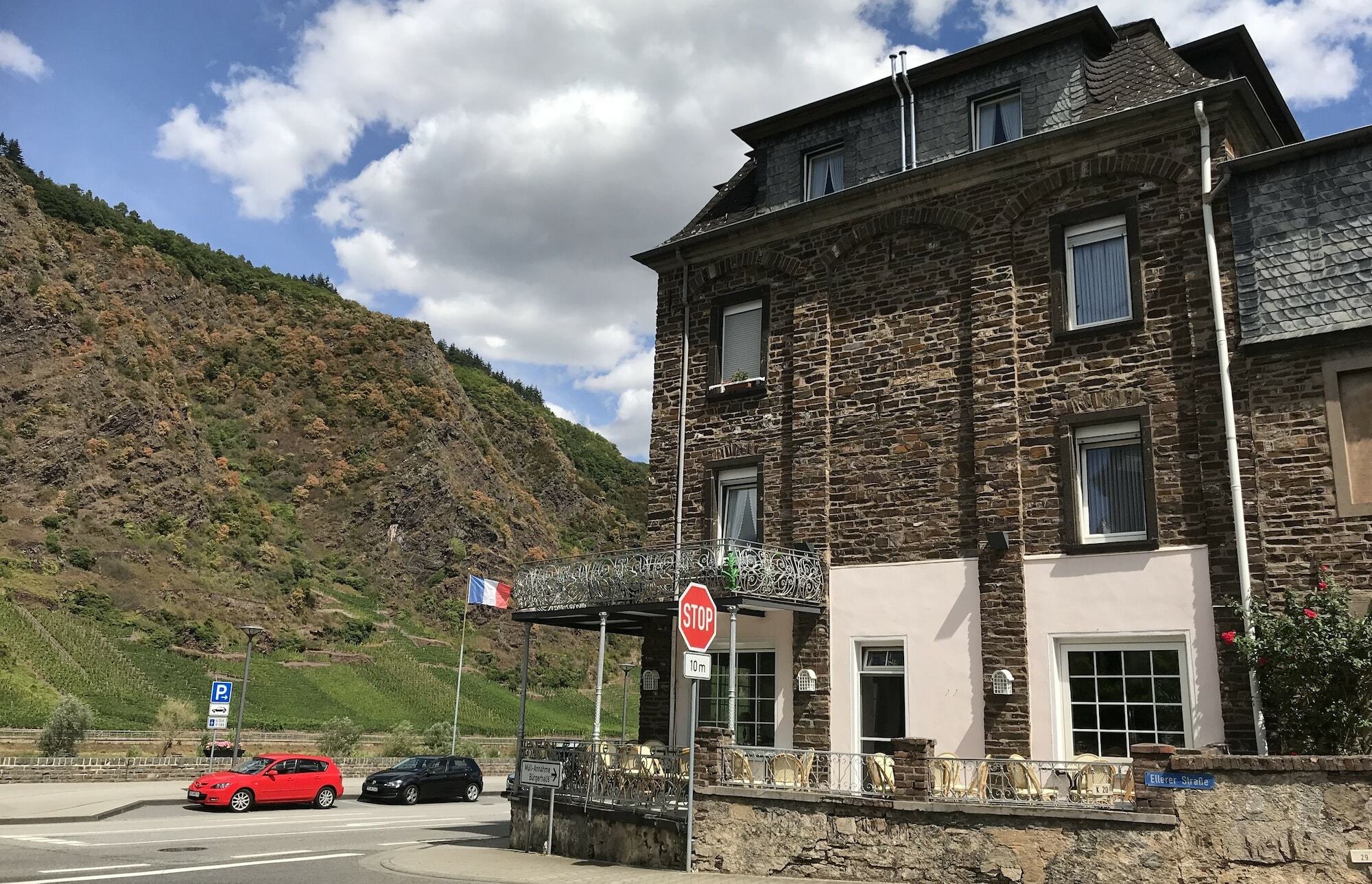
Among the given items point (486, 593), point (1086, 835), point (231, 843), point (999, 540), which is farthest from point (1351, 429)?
point (486, 593)

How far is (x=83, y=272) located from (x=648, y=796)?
3488 inches

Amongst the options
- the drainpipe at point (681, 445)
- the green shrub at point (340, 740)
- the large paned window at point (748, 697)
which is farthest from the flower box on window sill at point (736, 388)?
the green shrub at point (340, 740)

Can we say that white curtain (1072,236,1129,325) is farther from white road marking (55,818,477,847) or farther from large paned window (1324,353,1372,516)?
white road marking (55,818,477,847)

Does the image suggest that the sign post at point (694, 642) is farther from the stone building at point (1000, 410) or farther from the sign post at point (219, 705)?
the sign post at point (219, 705)

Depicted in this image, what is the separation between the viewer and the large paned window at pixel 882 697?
16.1 m

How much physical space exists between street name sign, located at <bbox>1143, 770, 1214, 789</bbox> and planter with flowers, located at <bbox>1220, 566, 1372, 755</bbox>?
2.10 meters

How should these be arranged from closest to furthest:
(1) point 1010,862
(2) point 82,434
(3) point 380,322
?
(1) point 1010,862, (2) point 82,434, (3) point 380,322

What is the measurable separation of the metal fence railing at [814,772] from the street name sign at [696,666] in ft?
5.20

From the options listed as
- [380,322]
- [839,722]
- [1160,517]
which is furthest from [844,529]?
[380,322]

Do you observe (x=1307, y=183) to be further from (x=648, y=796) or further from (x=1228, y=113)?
(x=648, y=796)

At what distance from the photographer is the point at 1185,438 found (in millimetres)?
14391

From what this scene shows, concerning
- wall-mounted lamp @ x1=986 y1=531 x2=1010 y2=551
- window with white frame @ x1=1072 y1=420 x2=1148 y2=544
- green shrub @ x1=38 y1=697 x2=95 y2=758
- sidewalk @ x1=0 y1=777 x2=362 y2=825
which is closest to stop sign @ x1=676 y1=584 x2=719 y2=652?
wall-mounted lamp @ x1=986 y1=531 x2=1010 y2=551

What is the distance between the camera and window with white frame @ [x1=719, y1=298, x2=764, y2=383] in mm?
19562

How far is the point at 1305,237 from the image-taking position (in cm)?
1410
